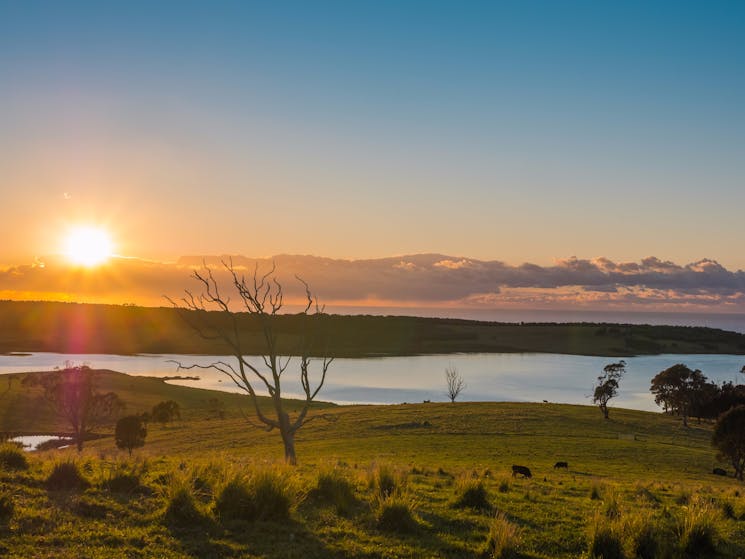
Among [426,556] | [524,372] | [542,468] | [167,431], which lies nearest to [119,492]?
[426,556]

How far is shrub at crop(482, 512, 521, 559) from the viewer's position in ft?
Answer: 33.1

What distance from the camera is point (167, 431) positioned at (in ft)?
210

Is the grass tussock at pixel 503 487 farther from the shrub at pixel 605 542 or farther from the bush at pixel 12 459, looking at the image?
the bush at pixel 12 459

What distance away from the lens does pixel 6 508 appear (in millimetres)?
10438

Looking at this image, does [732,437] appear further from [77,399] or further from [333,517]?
[77,399]

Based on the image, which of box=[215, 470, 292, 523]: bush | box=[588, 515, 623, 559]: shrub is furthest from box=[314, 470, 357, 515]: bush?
box=[588, 515, 623, 559]: shrub

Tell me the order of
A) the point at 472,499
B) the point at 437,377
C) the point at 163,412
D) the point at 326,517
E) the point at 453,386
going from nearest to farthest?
the point at 326,517 → the point at 472,499 → the point at 163,412 → the point at 453,386 → the point at 437,377

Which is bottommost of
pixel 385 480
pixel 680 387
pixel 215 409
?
pixel 215 409

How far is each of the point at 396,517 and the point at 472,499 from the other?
10.7 ft

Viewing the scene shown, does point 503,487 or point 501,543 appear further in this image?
point 503,487

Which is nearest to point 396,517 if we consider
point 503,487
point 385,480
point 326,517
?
point 326,517

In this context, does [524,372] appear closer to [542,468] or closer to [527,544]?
[542,468]

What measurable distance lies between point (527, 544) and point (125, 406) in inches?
3152

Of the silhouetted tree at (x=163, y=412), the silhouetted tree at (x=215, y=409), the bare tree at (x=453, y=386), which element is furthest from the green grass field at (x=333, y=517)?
the bare tree at (x=453, y=386)
